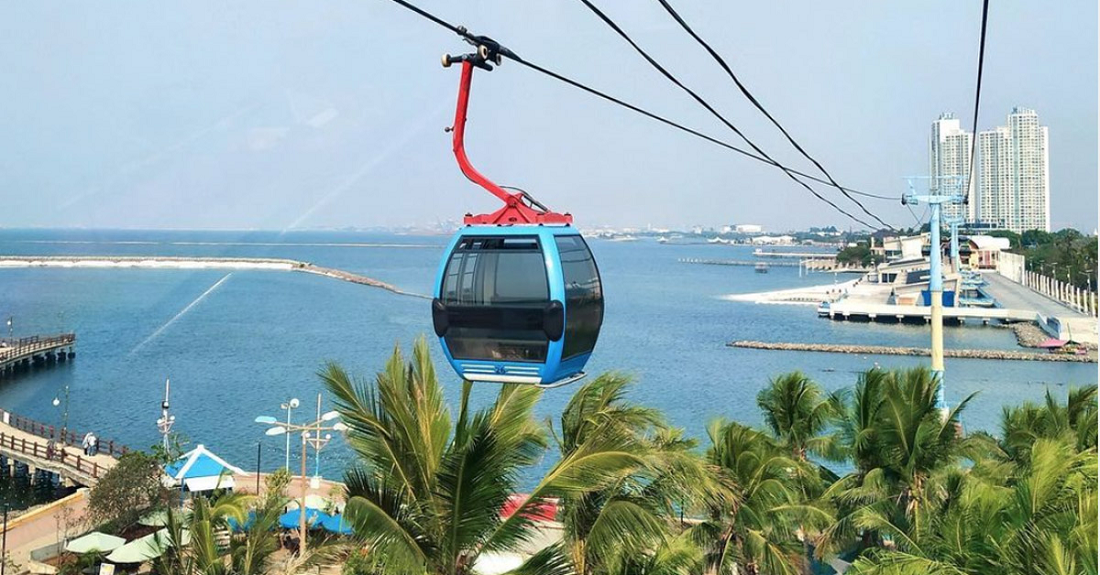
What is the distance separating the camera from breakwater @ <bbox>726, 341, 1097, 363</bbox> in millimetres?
49062

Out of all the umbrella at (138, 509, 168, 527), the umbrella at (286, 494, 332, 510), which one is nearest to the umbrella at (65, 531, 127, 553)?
the umbrella at (138, 509, 168, 527)

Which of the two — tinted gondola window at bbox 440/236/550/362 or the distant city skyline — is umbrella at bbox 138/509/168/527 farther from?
the distant city skyline

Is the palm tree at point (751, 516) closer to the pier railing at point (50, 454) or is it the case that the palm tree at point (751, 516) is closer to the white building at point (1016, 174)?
the pier railing at point (50, 454)

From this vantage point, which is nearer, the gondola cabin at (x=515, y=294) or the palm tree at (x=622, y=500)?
the gondola cabin at (x=515, y=294)

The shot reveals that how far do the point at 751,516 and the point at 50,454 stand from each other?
63.5 feet

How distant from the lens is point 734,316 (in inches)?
2795

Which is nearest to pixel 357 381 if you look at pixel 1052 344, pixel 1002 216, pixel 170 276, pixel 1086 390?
pixel 1086 390

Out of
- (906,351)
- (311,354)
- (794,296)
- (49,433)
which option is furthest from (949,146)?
(49,433)

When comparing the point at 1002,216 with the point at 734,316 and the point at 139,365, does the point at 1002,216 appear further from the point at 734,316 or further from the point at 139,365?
the point at 139,365

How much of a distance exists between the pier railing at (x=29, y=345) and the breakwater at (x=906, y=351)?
35.5 m

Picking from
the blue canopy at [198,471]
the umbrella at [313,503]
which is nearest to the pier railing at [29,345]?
the blue canopy at [198,471]

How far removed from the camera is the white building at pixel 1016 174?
122062 mm

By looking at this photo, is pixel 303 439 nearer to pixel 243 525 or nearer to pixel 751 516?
pixel 243 525

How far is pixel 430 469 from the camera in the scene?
5.75 m
